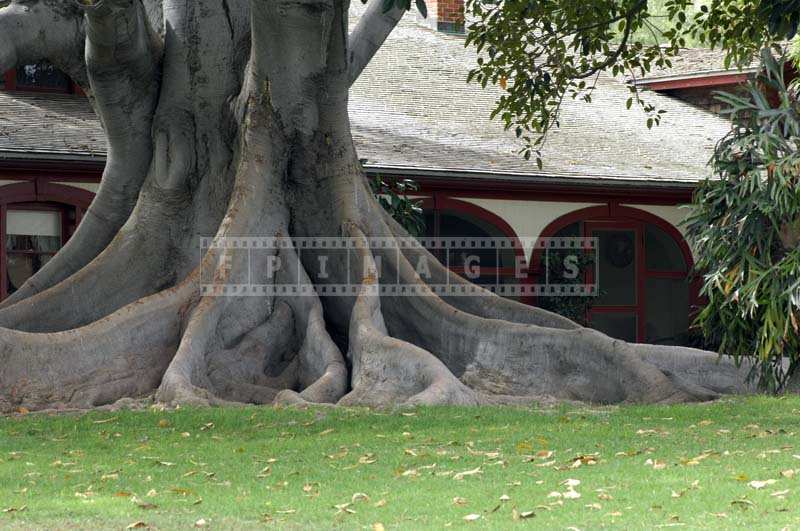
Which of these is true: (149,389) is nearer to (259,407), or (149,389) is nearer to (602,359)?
(259,407)

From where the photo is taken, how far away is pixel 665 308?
25016 mm

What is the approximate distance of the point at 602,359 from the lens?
13.4m

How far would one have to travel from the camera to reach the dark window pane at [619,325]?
23984mm

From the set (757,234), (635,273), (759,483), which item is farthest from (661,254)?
(759,483)

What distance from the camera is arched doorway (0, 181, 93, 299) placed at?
19016mm

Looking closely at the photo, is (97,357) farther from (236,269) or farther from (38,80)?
(38,80)

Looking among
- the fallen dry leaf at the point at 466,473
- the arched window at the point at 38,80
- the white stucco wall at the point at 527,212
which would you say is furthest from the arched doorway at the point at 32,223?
the fallen dry leaf at the point at 466,473

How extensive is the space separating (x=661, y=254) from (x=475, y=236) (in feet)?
13.7

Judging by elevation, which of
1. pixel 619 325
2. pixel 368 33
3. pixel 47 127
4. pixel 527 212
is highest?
pixel 368 33

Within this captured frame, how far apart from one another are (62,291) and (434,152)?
28.7 ft

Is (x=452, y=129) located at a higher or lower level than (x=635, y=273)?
higher

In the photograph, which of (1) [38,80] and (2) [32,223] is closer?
(2) [32,223]

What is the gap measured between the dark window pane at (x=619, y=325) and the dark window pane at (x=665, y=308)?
0.70 metres

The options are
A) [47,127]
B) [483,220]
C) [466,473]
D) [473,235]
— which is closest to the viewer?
[466,473]
